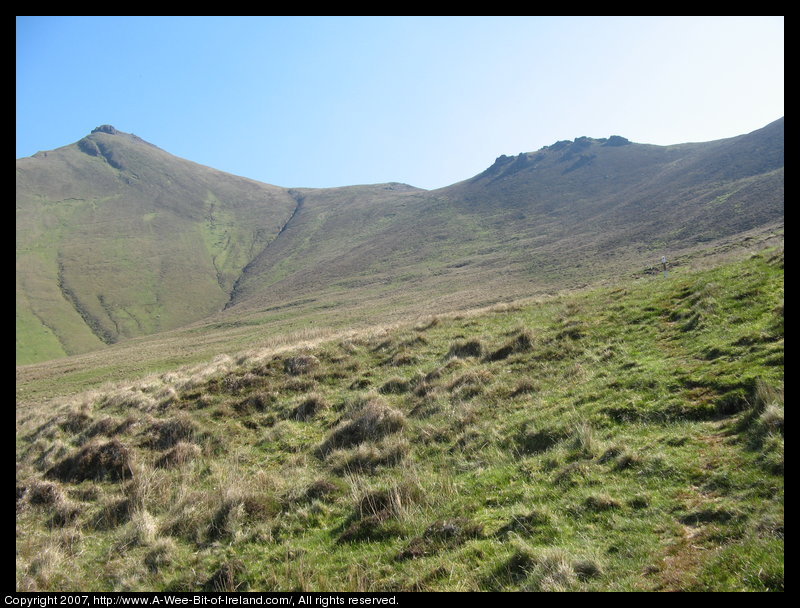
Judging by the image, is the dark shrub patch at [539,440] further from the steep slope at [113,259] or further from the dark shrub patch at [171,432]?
the steep slope at [113,259]

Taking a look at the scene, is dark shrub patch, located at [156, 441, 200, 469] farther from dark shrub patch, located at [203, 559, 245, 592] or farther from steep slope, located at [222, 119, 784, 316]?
steep slope, located at [222, 119, 784, 316]

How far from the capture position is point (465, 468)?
932 centimetres

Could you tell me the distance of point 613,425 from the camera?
8.95 metres

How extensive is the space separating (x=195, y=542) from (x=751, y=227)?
73.4 meters

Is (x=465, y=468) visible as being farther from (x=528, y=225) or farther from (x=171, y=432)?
(x=528, y=225)

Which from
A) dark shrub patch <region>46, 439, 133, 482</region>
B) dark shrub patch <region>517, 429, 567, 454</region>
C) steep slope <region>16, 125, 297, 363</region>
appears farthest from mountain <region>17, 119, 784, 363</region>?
dark shrub patch <region>517, 429, 567, 454</region>

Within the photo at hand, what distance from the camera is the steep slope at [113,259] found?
4252 inches

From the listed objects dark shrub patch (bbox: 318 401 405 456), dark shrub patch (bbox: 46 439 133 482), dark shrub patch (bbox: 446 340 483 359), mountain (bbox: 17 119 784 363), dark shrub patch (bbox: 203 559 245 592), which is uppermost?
mountain (bbox: 17 119 784 363)

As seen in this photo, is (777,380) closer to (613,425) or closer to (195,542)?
(613,425)

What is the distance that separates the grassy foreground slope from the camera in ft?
18.8

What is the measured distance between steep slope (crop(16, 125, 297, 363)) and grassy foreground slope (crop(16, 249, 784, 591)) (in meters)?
101

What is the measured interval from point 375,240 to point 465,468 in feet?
438

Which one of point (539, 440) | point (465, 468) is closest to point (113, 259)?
point (465, 468)
